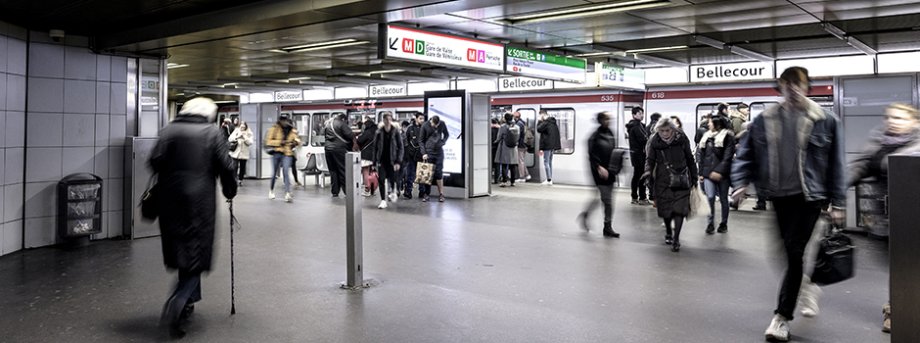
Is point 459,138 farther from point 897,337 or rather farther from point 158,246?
point 897,337

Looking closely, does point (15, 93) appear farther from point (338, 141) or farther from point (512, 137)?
point (512, 137)

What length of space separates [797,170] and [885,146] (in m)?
0.88

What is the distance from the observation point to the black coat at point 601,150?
8.16m

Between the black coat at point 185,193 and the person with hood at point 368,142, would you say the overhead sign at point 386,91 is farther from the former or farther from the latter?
the black coat at point 185,193

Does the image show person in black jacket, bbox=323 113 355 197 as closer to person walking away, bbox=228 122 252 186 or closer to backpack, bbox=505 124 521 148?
person walking away, bbox=228 122 252 186

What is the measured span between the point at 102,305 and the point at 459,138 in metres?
8.77

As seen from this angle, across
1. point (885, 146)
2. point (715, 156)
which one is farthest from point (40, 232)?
point (715, 156)

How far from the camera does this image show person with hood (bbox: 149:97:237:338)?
4.31 meters

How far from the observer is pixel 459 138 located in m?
13.2

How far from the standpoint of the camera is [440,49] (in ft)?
27.9

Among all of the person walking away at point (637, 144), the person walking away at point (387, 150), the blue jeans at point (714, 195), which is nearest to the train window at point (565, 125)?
the person walking away at point (637, 144)

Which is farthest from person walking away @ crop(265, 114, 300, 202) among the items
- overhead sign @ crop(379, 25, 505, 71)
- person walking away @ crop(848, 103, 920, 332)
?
person walking away @ crop(848, 103, 920, 332)

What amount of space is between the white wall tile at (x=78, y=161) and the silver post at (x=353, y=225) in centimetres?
431

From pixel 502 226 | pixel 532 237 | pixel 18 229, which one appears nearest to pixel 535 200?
pixel 502 226
